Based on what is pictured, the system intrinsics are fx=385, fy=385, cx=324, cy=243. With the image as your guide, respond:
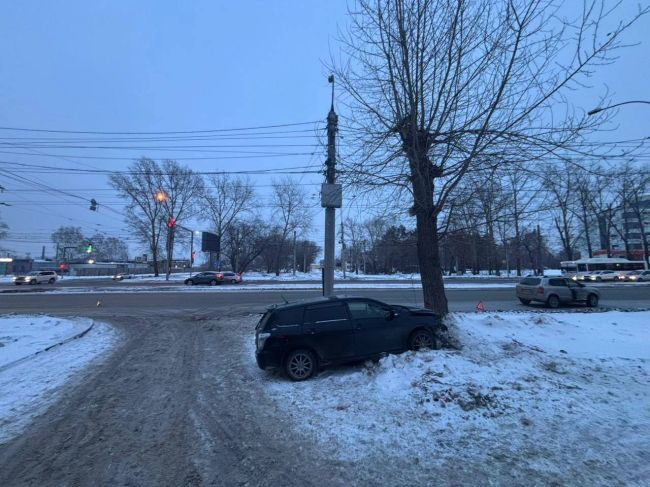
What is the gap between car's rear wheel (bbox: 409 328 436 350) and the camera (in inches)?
308

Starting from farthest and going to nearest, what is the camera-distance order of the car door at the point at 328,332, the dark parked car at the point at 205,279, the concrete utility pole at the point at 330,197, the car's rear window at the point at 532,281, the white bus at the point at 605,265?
the white bus at the point at 605,265
the dark parked car at the point at 205,279
the car's rear window at the point at 532,281
the concrete utility pole at the point at 330,197
the car door at the point at 328,332

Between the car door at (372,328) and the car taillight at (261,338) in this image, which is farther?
→ the car door at (372,328)

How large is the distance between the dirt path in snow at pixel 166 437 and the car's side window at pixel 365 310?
2.27 meters

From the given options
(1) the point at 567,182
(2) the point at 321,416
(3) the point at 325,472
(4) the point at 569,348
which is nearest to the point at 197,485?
(3) the point at 325,472

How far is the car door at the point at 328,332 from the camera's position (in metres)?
7.27

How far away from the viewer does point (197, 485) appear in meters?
3.69

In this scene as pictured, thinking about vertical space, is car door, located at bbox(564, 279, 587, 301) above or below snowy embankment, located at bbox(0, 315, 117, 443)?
above

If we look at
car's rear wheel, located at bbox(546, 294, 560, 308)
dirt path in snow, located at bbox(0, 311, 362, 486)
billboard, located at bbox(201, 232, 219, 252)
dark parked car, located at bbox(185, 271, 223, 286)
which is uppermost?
billboard, located at bbox(201, 232, 219, 252)

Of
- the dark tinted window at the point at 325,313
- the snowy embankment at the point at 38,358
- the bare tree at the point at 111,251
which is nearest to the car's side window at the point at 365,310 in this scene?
the dark tinted window at the point at 325,313

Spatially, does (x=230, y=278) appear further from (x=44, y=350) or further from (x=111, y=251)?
(x=111, y=251)

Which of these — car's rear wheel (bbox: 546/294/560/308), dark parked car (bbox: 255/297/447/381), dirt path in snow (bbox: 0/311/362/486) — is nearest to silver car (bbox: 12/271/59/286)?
dirt path in snow (bbox: 0/311/362/486)

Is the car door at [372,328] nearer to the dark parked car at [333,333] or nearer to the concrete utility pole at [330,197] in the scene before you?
the dark parked car at [333,333]

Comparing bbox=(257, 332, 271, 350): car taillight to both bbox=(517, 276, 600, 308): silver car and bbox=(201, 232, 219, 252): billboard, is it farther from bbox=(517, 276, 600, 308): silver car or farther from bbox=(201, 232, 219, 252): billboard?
bbox=(201, 232, 219, 252): billboard

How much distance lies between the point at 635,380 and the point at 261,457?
239 inches
